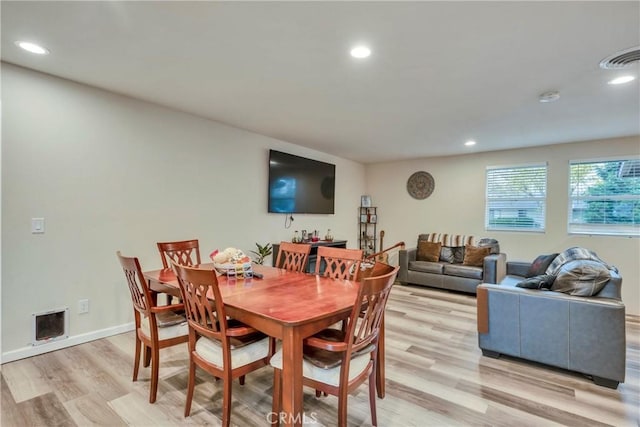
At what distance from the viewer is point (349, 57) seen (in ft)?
7.40

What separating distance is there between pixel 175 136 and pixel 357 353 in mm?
3107

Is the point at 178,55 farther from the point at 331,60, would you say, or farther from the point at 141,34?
the point at 331,60

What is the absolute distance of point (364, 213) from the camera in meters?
6.84

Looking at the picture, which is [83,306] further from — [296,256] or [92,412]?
[296,256]

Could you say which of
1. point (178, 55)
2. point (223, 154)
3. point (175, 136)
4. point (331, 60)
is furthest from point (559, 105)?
point (175, 136)

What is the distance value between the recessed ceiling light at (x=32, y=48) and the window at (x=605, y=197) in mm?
6330

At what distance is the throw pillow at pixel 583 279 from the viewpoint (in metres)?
2.43

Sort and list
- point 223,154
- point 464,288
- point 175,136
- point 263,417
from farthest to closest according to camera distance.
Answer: point 464,288
point 223,154
point 175,136
point 263,417

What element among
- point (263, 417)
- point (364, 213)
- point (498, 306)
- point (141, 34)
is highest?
point (141, 34)

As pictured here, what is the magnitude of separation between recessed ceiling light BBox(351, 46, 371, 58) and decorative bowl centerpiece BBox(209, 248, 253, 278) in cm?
176

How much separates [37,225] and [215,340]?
207cm

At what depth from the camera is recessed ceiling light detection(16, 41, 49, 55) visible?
2.14 metres

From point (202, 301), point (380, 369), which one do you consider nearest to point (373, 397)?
point (380, 369)

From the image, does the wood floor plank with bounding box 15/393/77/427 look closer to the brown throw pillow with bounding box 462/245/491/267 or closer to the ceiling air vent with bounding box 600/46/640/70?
the ceiling air vent with bounding box 600/46/640/70
